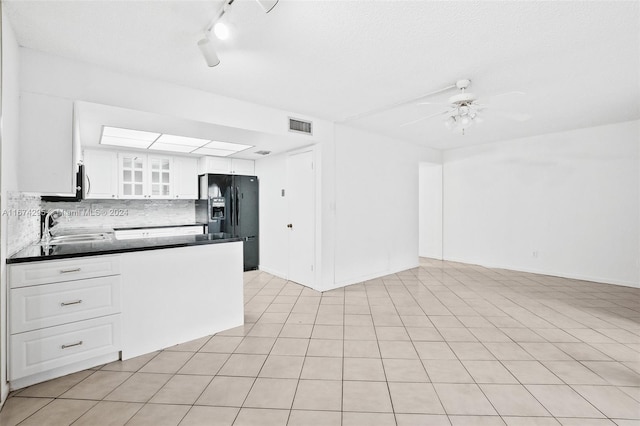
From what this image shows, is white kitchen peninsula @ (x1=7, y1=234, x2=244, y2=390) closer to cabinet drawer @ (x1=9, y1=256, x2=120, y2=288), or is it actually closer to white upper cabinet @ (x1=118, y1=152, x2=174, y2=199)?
cabinet drawer @ (x1=9, y1=256, x2=120, y2=288)

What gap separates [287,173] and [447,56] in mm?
3020

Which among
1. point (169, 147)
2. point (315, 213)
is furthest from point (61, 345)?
point (169, 147)

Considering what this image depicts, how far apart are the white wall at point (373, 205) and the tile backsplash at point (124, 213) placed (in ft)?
10.8

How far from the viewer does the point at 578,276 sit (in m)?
4.93

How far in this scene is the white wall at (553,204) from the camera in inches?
178

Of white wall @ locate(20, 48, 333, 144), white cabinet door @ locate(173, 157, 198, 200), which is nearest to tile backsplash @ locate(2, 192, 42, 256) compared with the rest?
white wall @ locate(20, 48, 333, 144)

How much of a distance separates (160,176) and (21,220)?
2691 mm

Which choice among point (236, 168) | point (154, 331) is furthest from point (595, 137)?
point (154, 331)

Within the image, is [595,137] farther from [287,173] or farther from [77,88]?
[77,88]

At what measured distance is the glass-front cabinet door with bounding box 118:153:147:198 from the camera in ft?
16.4

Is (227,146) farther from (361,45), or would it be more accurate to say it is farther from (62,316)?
(62,316)

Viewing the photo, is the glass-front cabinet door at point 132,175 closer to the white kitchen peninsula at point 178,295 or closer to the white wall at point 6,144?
the white wall at point 6,144

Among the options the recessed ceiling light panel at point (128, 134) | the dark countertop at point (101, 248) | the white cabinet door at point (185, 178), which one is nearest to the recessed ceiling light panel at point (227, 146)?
the recessed ceiling light panel at point (128, 134)

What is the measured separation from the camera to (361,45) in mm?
2285
